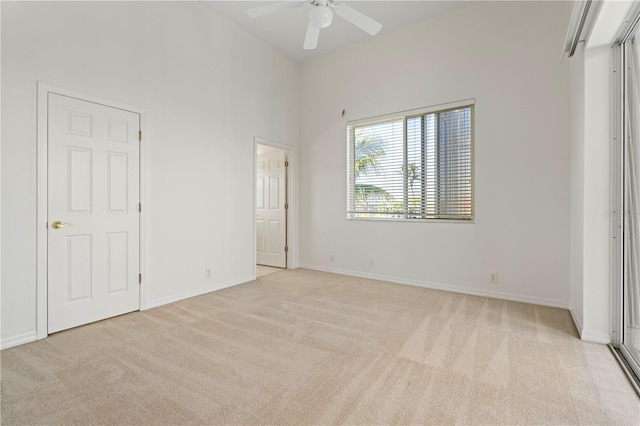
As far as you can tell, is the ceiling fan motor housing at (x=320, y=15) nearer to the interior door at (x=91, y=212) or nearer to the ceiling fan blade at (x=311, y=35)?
the ceiling fan blade at (x=311, y=35)

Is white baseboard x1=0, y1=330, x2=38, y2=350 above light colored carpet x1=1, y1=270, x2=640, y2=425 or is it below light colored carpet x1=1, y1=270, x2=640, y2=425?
above

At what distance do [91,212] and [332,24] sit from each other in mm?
3812

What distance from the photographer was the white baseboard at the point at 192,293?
3414mm

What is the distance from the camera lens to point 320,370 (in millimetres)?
2092

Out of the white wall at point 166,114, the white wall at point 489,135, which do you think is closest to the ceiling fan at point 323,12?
the white wall at point 166,114

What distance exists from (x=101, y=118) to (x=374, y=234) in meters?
3.67

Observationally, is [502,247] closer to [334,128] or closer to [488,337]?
[488,337]

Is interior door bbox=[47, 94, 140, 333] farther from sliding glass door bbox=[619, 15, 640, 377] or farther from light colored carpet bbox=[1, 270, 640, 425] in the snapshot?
sliding glass door bbox=[619, 15, 640, 377]

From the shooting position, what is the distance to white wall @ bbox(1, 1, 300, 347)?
8.20 feet

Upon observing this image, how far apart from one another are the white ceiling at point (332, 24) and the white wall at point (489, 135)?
17cm

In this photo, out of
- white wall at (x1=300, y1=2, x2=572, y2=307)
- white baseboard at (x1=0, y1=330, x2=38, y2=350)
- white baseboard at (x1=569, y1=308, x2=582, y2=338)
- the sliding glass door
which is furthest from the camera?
white wall at (x1=300, y1=2, x2=572, y2=307)

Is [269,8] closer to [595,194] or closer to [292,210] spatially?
[595,194]

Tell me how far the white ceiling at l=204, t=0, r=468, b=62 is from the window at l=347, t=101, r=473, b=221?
1261mm

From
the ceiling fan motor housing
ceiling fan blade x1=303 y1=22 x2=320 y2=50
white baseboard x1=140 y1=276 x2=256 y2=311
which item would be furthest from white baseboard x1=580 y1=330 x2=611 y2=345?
white baseboard x1=140 y1=276 x2=256 y2=311
